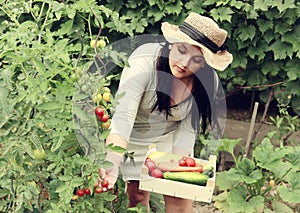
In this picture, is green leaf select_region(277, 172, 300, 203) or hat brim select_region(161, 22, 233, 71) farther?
green leaf select_region(277, 172, 300, 203)

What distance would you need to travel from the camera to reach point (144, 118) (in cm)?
260

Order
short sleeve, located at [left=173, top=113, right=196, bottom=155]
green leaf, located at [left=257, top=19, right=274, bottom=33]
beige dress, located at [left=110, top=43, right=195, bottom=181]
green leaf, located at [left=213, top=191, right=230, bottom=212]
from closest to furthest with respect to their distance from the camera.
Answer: beige dress, located at [left=110, top=43, right=195, bottom=181] < short sleeve, located at [left=173, top=113, right=196, bottom=155] < green leaf, located at [left=213, top=191, right=230, bottom=212] < green leaf, located at [left=257, top=19, right=274, bottom=33]

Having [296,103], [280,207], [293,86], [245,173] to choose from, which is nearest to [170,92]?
[245,173]

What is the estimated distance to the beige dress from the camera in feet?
7.68

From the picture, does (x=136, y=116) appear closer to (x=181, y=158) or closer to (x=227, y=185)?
(x=181, y=158)

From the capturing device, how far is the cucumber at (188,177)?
227 centimetres

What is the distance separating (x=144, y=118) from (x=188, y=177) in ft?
1.47

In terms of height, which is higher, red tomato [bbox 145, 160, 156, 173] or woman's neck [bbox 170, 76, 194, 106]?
woman's neck [bbox 170, 76, 194, 106]

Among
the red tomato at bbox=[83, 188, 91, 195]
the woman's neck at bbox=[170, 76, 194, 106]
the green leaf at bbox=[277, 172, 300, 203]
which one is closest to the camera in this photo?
the red tomato at bbox=[83, 188, 91, 195]

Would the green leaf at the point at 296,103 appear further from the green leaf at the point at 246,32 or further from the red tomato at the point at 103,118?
the red tomato at the point at 103,118

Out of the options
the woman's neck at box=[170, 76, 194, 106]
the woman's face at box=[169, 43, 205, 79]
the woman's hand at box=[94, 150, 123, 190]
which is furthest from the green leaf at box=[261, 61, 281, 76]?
the woman's hand at box=[94, 150, 123, 190]

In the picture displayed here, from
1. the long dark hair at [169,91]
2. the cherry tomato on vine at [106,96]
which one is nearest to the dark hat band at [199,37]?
the long dark hair at [169,91]

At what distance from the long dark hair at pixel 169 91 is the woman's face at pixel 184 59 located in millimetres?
53

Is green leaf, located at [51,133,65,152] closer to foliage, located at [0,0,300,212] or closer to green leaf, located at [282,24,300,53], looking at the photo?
foliage, located at [0,0,300,212]
